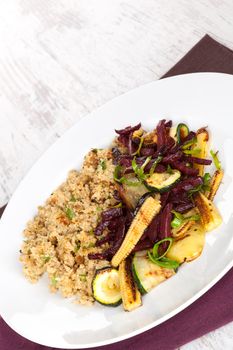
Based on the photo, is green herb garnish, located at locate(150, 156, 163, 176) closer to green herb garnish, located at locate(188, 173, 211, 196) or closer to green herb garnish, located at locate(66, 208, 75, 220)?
green herb garnish, located at locate(188, 173, 211, 196)

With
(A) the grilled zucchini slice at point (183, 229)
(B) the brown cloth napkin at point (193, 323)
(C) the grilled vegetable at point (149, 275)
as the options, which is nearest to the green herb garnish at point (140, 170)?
(A) the grilled zucchini slice at point (183, 229)

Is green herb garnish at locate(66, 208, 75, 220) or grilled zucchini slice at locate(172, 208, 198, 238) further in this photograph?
green herb garnish at locate(66, 208, 75, 220)

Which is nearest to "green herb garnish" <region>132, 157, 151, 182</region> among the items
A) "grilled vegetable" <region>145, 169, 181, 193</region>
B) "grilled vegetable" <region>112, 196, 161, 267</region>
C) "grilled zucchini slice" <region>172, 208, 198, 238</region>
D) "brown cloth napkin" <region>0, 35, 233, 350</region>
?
"grilled vegetable" <region>145, 169, 181, 193</region>

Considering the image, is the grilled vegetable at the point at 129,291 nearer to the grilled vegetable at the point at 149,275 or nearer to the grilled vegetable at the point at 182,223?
the grilled vegetable at the point at 149,275

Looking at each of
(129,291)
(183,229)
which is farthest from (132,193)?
(129,291)

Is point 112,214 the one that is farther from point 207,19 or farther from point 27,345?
point 207,19
